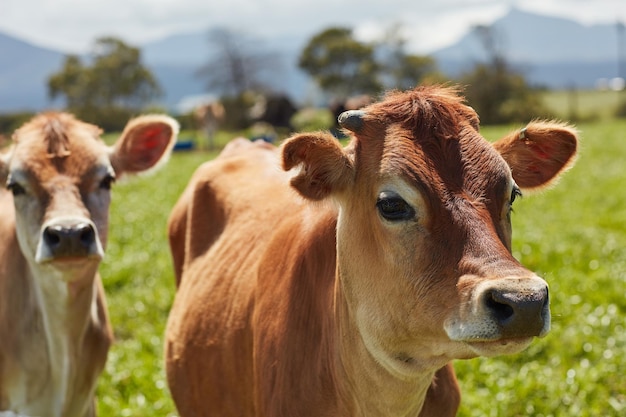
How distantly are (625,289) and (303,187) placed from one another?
18.5 feet

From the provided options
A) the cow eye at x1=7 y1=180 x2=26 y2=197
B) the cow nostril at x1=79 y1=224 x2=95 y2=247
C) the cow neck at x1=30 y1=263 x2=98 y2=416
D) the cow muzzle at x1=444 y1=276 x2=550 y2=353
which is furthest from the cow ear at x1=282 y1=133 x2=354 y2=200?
the cow eye at x1=7 y1=180 x2=26 y2=197

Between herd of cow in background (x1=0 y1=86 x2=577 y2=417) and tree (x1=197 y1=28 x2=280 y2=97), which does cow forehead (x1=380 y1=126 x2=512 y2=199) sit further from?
tree (x1=197 y1=28 x2=280 y2=97)

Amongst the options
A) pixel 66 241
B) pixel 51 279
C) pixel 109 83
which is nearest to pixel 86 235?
pixel 66 241

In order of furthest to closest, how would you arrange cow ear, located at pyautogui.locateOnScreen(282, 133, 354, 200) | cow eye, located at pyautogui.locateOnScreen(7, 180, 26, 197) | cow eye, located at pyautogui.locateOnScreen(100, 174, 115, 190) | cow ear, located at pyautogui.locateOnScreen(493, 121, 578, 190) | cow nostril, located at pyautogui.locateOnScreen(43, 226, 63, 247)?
cow eye, located at pyautogui.locateOnScreen(100, 174, 115, 190) → cow eye, located at pyautogui.locateOnScreen(7, 180, 26, 197) → cow nostril, located at pyautogui.locateOnScreen(43, 226, 63, 247) → cow ear, located at pyautogui.locateOnScreen(493, 121, 578, 190) → cow ear, located at pyautogui.locateOnScreen(282, 133, 354, 200)

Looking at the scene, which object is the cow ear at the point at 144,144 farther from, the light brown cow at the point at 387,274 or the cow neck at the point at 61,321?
the light brown cow at the point at 387,274

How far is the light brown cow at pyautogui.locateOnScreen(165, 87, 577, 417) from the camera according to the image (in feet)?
8.63

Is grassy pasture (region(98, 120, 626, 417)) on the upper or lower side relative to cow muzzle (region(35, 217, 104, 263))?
lower

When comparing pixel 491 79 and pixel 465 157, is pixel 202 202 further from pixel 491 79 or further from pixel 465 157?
pixel 491 79

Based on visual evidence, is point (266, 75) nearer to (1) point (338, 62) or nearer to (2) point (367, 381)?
(1) point (338, 62)

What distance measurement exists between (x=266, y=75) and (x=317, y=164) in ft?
292

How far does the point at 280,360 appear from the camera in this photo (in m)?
3.43

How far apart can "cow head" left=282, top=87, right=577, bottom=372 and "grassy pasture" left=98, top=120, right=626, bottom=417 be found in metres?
0.58

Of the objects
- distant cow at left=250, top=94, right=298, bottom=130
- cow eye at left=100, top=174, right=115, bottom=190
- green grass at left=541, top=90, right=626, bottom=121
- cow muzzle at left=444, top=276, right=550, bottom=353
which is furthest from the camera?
distant cow at left=250, top=94, right=298, bottom=130

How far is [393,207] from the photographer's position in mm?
2883
